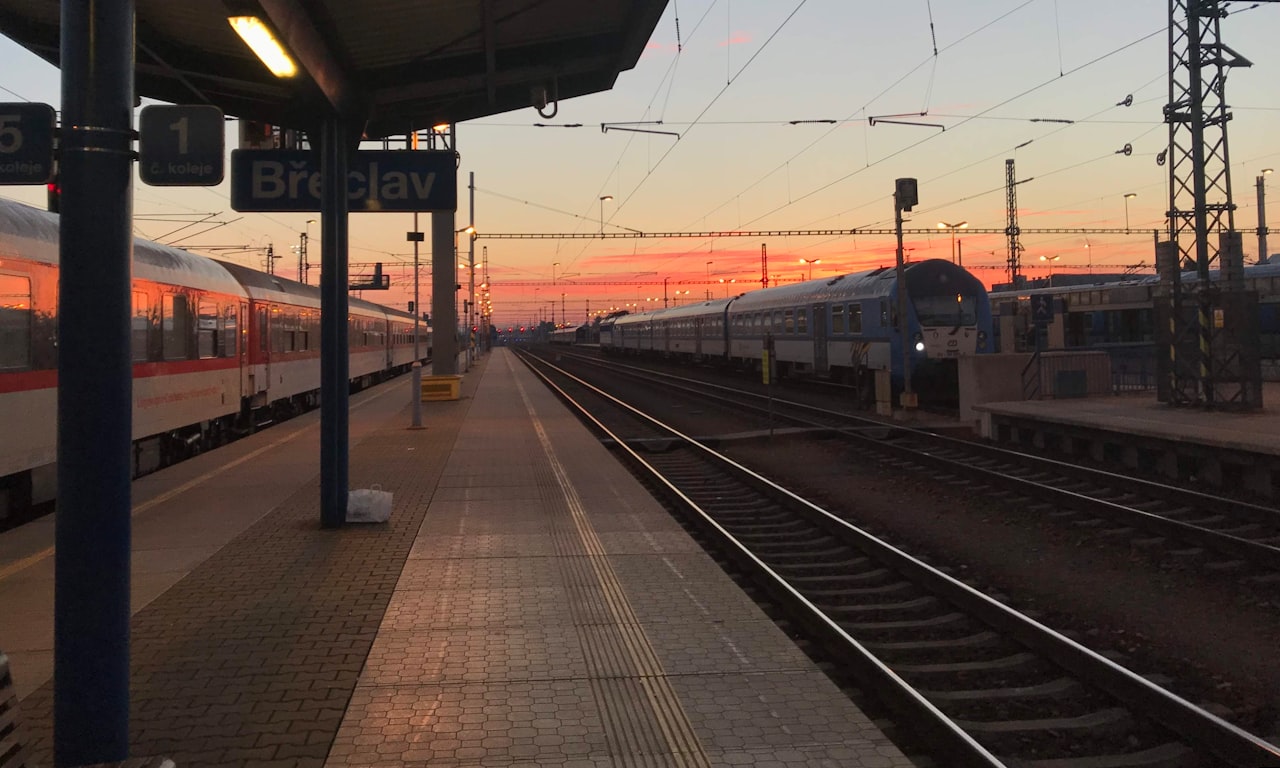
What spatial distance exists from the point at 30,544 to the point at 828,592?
6.69 m

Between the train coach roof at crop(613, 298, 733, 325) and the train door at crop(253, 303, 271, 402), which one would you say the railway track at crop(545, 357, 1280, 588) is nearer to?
the train door at crop(253, 303, 271, 402)

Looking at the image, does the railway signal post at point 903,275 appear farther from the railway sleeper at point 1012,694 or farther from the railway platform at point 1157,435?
the railway sleeper at point 1012,694

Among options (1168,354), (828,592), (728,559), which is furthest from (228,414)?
(1168,354)

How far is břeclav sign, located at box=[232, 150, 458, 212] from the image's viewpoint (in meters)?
9.04

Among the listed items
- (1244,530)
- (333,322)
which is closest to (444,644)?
(333,322)

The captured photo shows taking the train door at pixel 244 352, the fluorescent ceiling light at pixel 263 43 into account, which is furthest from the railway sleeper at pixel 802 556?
the train door at pixel 244 352

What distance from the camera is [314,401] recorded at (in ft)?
80.7

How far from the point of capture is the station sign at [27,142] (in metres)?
3.55

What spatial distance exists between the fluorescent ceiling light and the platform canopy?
7 cm

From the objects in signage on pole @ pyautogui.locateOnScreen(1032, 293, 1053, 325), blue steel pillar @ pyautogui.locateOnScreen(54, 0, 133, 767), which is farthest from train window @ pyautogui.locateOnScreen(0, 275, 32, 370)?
signage on pole @ pyautogui.locateOnScreen(1032, 293, 1053, 325)

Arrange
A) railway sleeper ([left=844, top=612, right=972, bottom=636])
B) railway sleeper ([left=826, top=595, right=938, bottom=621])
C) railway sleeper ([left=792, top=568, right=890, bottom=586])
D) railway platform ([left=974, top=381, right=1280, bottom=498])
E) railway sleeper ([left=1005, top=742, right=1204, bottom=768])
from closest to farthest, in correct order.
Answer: railway sleeper ([left=1005, top=742, right=1204, bottom=768]), railway sleeper ([left=844, top=612, right=972, bottom=636]), railway sleeper ([left=826, top=595, right=938, bottom=621]), railway sleeper ([left=792, top=568, right=890, bottom=586]), railway platform ([left=974, top=381, right=1280, bottom=498])

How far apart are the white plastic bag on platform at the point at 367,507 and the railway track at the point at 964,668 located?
3048mm

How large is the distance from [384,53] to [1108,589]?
24.0 feet

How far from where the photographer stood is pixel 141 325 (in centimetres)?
1179
